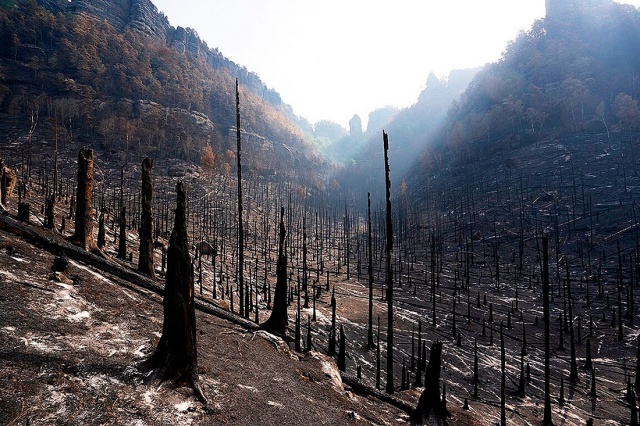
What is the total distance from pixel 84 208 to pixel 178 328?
11.5 meters

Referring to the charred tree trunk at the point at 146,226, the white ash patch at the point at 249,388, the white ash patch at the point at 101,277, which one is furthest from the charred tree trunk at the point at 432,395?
the charred tree trunk at the point at 146,226

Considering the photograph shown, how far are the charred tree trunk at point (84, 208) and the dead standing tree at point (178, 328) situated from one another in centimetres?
979

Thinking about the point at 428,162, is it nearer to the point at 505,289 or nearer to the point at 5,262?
the point at 505,289

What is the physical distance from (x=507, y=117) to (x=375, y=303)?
107344 mm

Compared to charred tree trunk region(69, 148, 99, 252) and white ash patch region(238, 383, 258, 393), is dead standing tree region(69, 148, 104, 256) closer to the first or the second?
charred tree trunk region(69, 148, 99, 252)

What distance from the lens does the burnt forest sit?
8.45m

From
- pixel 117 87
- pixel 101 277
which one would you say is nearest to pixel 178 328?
pixel 101 277

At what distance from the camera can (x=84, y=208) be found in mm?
15680

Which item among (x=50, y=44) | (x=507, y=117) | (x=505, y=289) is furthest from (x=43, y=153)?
(x=507, y=117)

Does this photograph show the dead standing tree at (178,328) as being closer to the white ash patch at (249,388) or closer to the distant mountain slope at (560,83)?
the white ash patch at (249,388)

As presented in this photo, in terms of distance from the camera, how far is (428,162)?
137 m

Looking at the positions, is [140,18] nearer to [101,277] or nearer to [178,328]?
[101,277]

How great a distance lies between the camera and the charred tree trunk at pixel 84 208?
15.4 metres

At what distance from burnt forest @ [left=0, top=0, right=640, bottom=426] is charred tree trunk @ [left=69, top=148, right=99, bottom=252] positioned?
115 mm
